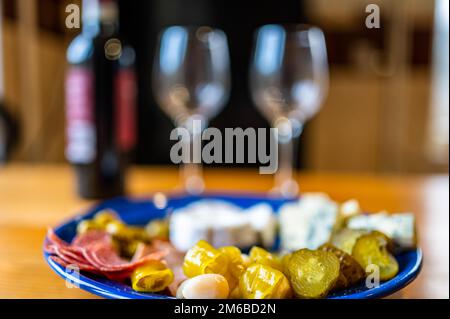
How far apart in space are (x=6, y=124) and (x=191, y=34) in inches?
20.2

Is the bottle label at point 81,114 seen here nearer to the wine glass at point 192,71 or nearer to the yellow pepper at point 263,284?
the wine glass at point 192,71

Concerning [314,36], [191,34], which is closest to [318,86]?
[314,36]

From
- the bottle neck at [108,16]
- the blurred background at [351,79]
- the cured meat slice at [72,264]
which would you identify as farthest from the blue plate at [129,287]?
the blurred background at [351,79]

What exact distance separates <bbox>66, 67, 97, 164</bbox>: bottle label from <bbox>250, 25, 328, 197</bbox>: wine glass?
25 cm

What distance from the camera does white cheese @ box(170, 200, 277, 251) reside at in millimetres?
525

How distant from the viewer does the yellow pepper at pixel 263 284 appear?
0.31m

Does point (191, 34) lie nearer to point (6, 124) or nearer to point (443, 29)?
point (6, 124)

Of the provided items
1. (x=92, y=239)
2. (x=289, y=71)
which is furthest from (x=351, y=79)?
(x=92, y=239)

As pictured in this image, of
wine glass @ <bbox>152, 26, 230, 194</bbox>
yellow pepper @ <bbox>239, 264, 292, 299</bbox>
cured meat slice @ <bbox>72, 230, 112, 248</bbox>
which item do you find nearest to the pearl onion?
yellow pepper @ <bbox>239, 264, 292, 299</bbox>

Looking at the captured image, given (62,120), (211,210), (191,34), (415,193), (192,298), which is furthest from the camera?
(62,120)

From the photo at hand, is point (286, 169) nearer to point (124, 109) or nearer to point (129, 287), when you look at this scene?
point (124, 109)

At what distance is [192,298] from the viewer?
0.31 meters

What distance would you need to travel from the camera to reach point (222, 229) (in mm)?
533

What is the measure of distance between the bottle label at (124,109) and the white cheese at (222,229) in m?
0.24
